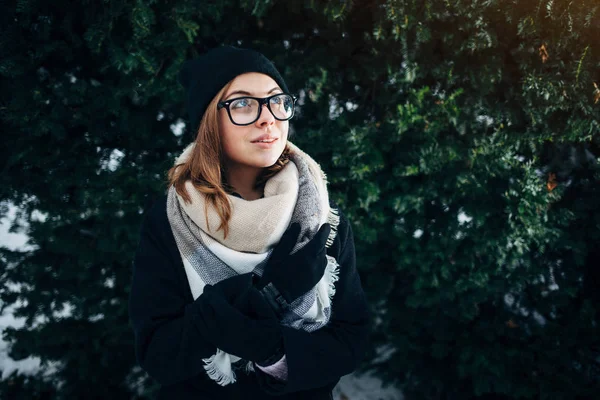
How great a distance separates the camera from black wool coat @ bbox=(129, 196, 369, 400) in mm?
1501

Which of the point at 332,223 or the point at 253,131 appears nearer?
the point at 253,131

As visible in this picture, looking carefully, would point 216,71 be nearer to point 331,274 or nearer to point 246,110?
point 246,110

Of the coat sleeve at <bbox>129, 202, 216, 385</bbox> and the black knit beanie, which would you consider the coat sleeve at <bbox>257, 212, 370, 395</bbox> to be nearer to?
the coat sleeve at <bbox>129, 202, 216, 385</bbox>

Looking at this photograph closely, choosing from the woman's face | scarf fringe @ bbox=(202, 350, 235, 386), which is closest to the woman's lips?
the woman's face

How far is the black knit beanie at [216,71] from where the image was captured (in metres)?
1.57

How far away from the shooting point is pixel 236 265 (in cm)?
155

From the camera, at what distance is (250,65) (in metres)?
1.58

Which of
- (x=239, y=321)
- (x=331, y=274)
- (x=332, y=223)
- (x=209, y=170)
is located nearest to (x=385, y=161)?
(x=332, y=223)

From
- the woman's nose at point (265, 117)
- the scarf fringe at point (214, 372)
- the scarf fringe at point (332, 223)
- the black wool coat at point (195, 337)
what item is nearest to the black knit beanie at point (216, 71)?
the woman's nose at point (265, 117)

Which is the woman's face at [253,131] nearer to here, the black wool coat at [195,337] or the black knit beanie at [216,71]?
the black knit beanie at [216,71]

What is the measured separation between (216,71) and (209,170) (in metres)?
0.37

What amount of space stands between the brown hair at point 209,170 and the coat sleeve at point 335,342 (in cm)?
51

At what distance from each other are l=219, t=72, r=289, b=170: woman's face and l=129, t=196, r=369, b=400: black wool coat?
16.1 inches

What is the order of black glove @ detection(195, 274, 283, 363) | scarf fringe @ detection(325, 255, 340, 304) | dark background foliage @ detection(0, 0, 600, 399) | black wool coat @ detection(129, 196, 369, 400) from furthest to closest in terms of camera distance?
1. dark background foliage @ detection(0, 0, 600, 399)
2. scarf fringe @ detection(325, 255, 340, 304)
3. black wool coat @ detection(129, 196, 369, 400)
4. black glove @ detection(195, 274, 283, 363)
